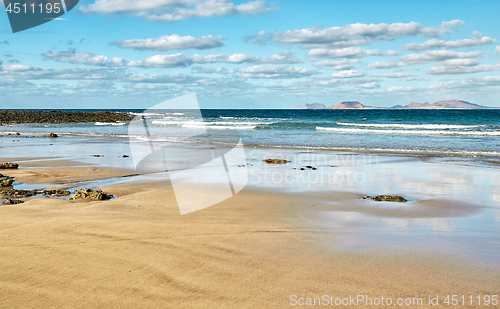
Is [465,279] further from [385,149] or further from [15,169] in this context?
[385,149]

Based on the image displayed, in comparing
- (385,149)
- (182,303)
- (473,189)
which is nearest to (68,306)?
(182,303)

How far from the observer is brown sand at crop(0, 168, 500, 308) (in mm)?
3100

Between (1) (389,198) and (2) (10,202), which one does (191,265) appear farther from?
(1) (389,198)

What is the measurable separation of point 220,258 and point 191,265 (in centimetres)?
34

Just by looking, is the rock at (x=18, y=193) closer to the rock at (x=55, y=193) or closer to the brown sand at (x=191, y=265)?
the rock at (x=55, y=193)

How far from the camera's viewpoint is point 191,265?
3.71m

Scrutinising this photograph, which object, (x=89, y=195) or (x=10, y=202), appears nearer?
(x=10, y=202)

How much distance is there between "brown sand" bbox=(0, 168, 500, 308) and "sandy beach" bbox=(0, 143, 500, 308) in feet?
0.04

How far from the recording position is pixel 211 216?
555 cm

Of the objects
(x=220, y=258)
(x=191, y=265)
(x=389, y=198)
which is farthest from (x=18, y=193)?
(x=389, y=198)

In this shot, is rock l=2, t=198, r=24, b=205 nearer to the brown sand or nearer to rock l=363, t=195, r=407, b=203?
the brown sand

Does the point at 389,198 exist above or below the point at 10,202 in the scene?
below

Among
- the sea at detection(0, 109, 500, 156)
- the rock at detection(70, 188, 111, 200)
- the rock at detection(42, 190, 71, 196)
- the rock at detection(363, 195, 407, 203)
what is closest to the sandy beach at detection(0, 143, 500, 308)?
the rock at detection(70, 188, 111, 200)

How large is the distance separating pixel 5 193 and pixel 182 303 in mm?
5648
